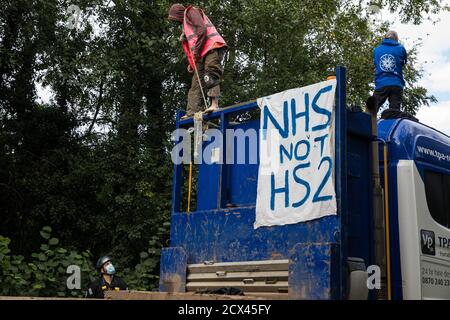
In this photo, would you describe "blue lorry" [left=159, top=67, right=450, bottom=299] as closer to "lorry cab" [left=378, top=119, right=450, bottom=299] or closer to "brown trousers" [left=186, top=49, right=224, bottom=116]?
"lorry cab" [left=378, top=119, right=450, bottom=299]

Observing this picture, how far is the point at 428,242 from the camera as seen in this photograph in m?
5.61

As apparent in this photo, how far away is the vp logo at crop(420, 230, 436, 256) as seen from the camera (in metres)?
5.56

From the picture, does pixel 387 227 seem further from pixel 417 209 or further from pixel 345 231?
pixel 345 231

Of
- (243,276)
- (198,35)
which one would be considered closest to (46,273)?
(198,35)

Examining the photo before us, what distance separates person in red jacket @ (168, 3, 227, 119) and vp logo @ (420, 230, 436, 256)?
7.58 feet

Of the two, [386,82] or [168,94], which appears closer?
[386,82]

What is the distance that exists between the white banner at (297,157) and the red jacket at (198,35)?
4.23 ft

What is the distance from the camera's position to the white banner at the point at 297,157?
4.97 metres

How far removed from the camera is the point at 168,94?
16406 mm

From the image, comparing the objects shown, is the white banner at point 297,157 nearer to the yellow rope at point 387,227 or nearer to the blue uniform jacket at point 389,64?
the yellow rope at point 387,227

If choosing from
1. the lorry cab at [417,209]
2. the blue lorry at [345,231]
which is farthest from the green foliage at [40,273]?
the lorry cab at [417,209]
